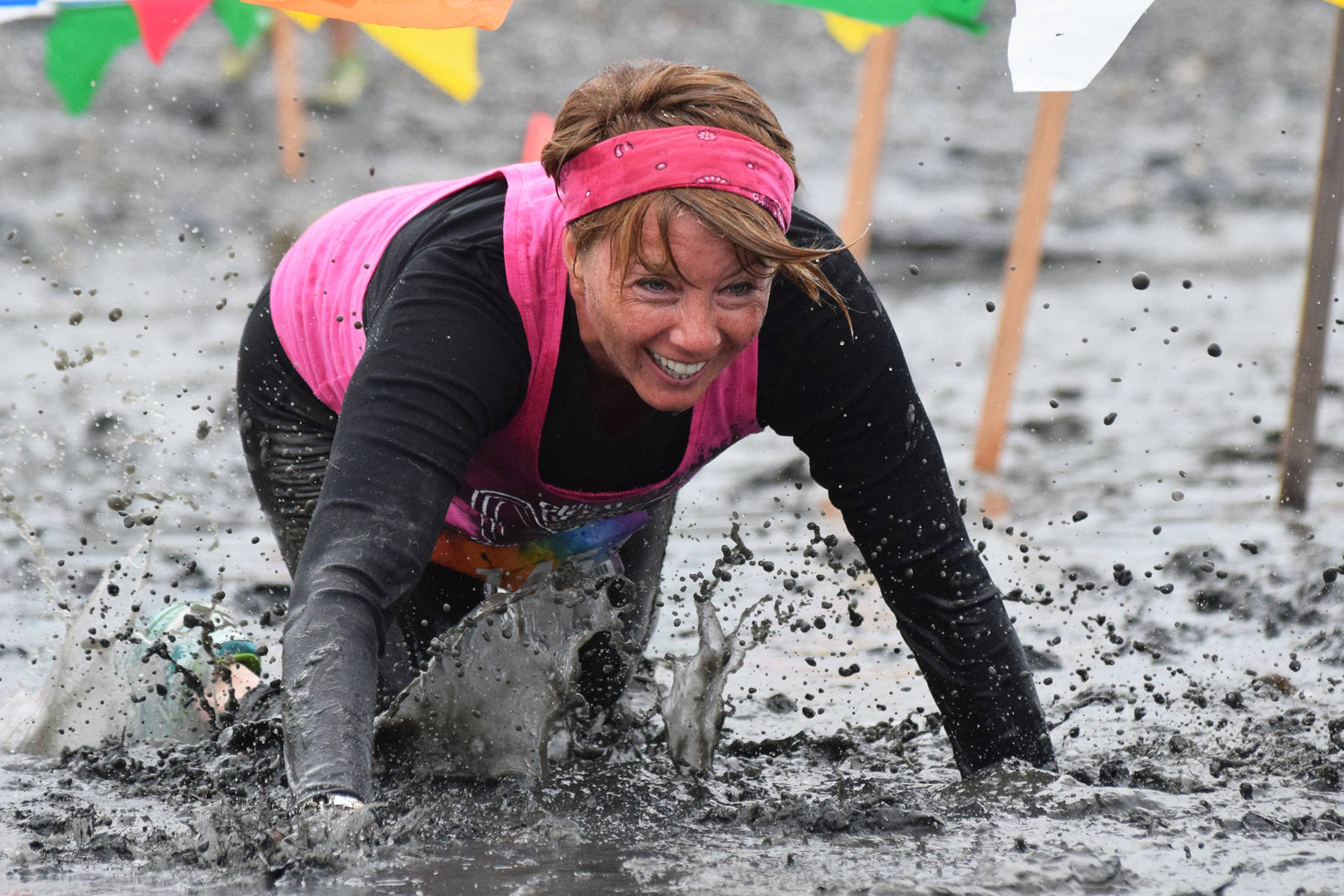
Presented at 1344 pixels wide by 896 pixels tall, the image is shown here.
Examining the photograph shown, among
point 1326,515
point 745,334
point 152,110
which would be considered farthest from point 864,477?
point 152,110

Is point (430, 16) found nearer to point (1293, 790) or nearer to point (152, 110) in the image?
point (1293, 790)

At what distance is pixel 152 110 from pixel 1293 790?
40.3ft

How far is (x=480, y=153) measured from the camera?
13.4 metres

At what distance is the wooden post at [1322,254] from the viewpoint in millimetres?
5328

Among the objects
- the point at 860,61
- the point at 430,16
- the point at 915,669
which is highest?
the point at 860,61

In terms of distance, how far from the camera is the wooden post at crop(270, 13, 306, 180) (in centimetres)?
1141

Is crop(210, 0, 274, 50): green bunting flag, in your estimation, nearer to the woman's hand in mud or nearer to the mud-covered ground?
the mud-covered ground

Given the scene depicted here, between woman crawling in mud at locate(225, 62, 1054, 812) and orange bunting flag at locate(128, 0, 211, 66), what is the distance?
1.46 meters

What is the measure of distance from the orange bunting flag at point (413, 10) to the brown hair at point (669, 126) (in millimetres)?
973

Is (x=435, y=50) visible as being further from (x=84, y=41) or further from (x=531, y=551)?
(x=531, y=551)

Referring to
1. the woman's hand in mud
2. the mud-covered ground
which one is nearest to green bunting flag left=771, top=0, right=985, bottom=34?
the mud-covered ground

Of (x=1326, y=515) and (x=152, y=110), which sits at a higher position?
(x=152, y=110)

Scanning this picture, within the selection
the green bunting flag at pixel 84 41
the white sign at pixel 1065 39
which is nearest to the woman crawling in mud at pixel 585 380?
the white sign at pixel 1065 39

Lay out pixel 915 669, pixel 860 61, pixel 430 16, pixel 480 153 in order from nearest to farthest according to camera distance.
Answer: pixel 430 16, pixel 915 669, pixel 480 153, pixel 860 61
